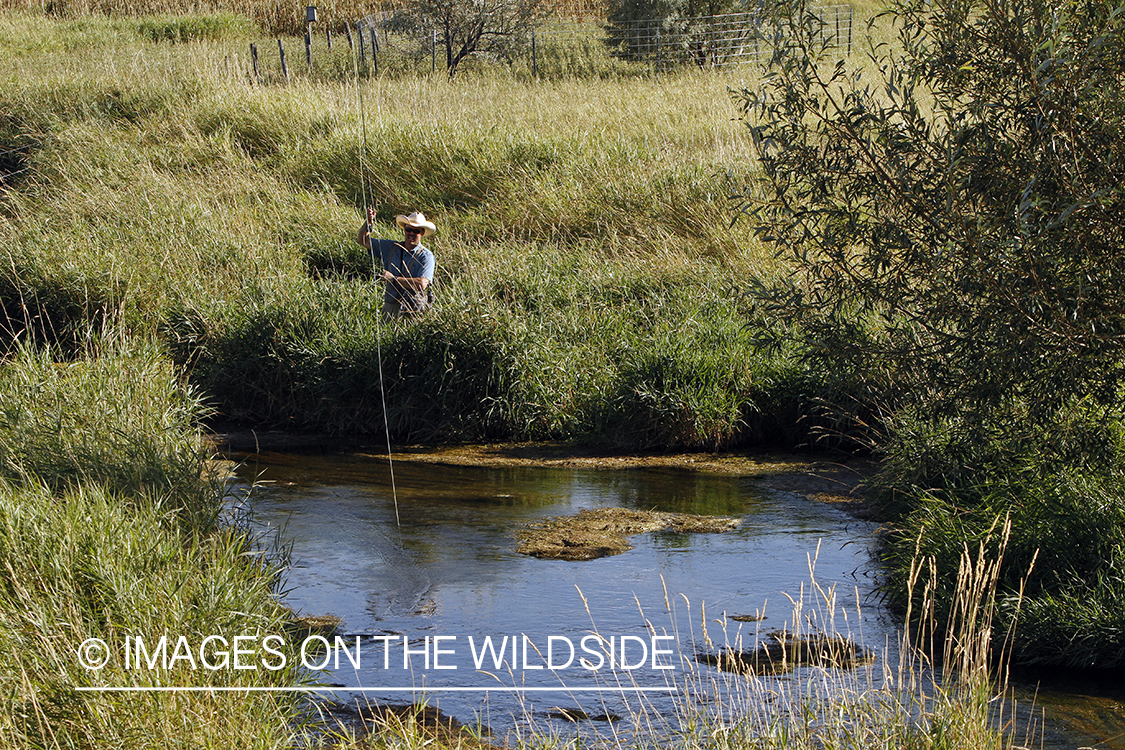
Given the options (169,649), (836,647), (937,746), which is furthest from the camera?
(836,647)

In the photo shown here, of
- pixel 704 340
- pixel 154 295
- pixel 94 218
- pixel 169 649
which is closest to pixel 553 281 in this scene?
pixel 704 340

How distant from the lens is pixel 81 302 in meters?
10.9

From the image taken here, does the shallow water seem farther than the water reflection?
No

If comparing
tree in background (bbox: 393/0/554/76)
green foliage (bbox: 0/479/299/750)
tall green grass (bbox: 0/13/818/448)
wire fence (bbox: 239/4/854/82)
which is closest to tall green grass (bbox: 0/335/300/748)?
green foliage (bbox: 0/479/299/750)

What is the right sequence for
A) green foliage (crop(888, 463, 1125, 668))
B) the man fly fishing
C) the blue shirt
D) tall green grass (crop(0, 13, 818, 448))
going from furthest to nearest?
the blue shirt → the man fly fishing → tall green grass (crop(0, 13, 818, 448)) → green foliage (crop(888, 463, 1125, 668))

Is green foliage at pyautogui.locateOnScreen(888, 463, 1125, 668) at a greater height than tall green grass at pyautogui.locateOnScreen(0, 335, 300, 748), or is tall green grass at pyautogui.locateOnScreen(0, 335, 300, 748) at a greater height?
tall green grass at pyautogui.locateOnScreen(0, 335, 300, 748)

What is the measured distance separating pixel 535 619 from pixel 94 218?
9592 mm

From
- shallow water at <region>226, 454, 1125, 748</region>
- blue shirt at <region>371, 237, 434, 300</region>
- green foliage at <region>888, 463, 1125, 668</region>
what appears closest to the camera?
shallow water at <region>226, 454, 1125, 748</region>

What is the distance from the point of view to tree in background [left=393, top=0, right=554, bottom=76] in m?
24.7

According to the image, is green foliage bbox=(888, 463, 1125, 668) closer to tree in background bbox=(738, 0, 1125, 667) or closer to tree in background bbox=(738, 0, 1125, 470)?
tree in background bbox=(738, 0, 1125, 667)

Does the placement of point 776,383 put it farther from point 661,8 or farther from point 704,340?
point 661,8

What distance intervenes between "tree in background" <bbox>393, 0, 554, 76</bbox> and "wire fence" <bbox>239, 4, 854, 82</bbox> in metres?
0.10

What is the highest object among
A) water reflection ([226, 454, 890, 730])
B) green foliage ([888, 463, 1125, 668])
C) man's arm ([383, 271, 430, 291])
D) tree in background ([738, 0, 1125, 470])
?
tree in background ([738, 0, 1125, 470])
